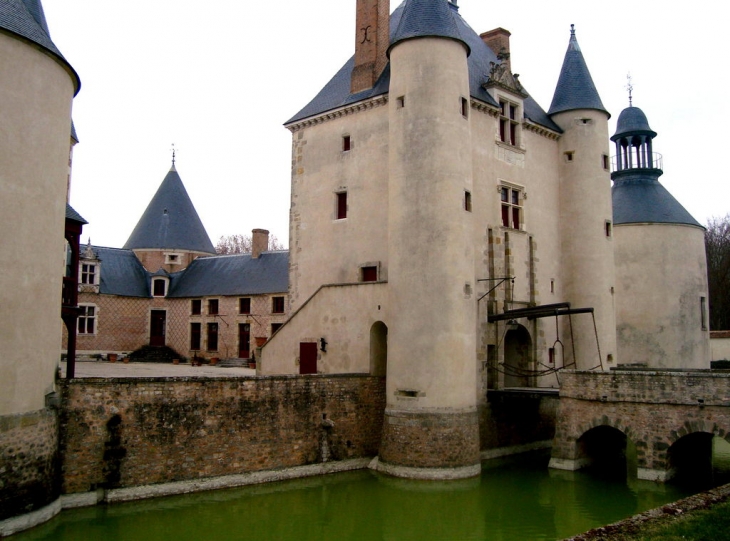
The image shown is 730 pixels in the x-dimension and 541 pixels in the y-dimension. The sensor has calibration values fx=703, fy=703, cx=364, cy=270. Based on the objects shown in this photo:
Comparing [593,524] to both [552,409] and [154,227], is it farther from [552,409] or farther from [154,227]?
[154,227]

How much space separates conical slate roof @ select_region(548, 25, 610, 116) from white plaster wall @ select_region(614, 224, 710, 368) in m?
7.77

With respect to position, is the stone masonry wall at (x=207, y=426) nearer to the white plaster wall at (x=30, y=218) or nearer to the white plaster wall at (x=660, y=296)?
the white plaster wall at (x=30, y=218)

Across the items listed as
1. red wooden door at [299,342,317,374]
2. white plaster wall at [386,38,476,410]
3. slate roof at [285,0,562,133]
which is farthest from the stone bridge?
slate roof at [285,0,562,133]

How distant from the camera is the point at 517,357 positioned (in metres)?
21.4

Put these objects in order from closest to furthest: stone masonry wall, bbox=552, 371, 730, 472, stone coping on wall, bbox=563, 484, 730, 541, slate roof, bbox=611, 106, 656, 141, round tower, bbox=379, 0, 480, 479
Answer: stone coping on wall, bbox=563, 484, 730, 541
stone masonry wall, bbox=552, 371, 730, 472
round tower, bbox=379, 0, 480, 479
slate roof, bbox=611, 106, 656, 141

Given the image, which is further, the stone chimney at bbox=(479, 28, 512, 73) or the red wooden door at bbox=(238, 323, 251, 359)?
the red wooden door at bbox=(238, 323, 251, 359)

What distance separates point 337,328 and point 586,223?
9.05m

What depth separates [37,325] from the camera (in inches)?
460

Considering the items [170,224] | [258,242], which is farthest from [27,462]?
[170,224]

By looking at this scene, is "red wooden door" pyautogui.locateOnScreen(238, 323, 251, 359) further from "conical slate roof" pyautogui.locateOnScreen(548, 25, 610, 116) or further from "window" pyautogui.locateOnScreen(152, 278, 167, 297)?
"conical slate roof" pyautogui.locateOnScreen(548, 25, 610, 116)

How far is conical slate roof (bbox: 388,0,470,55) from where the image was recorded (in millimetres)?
17641

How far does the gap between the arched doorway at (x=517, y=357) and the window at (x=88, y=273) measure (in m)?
21.7

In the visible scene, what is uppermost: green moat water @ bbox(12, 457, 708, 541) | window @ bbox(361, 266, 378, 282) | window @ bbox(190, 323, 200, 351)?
window @ bbox(361, 266, 378, 282)

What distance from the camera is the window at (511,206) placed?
2081 centimetres
